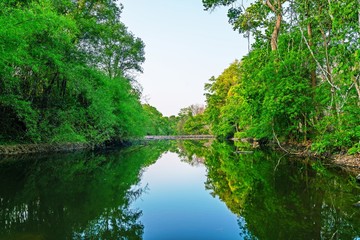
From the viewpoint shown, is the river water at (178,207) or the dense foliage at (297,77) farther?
the dense foliage at (297,77)

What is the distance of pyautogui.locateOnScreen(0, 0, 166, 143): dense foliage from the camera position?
14.3 m

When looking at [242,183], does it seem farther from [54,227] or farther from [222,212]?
[54,227]

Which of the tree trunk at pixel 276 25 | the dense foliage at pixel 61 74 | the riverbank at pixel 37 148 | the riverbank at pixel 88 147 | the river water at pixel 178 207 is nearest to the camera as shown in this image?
the river water at pixel 178 207

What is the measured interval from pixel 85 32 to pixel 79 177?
758 inches

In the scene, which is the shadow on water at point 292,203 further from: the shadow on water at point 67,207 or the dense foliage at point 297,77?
the dense foliage at point 297,77

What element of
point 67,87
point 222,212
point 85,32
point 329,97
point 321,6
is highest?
point 85,32

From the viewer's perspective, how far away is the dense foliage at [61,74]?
14.3 meters

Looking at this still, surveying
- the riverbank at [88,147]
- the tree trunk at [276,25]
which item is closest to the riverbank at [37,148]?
the riverbank at [88,147]

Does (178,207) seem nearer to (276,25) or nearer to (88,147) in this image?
(276,25)

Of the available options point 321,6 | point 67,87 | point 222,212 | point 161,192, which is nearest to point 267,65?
point 321,6

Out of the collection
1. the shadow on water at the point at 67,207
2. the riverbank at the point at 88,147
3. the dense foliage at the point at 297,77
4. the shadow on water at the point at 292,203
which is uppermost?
the dense foliage at the point at 297,77

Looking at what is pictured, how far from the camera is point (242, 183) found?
8.80m

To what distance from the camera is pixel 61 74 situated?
67.8 feet

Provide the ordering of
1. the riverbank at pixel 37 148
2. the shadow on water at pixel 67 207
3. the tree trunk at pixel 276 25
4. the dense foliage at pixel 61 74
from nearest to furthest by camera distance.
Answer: the shadow on water at pixel 67 207
the dense foliage at pixel 61 74
the riverbank at pixel 37 148
the tree trunk at pixel 276 25
